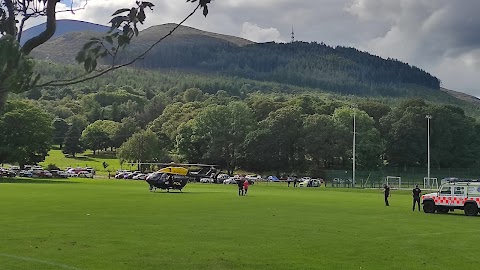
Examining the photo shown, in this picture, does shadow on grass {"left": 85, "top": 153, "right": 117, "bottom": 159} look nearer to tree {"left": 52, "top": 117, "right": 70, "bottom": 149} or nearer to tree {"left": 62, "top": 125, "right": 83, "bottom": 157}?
tree {"left": 62, "top": 125, "right": 83, "bottom": 157}

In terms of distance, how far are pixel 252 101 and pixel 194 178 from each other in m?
48.9

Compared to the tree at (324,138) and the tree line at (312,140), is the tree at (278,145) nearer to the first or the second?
the tree line at (312,140)

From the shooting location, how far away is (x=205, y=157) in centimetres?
12406

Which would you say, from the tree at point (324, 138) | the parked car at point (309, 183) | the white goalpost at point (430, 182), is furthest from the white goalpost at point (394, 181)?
the tree at point (324, 138)

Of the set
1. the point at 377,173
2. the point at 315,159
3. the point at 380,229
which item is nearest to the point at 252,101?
the point at 315,159

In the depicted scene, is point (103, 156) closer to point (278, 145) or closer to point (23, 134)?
point (278, 145)

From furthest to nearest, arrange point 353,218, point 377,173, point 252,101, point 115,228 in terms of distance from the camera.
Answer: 1. point 252,101
2. point 377,173
3. point 353,218
4. point 115,228

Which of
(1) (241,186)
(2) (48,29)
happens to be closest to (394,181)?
(1) (241,186)

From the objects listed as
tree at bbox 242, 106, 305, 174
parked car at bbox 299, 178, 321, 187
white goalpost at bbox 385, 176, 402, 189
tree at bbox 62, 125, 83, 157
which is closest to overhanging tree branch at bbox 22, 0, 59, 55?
parked car at bbox 299, 178, 321, 187

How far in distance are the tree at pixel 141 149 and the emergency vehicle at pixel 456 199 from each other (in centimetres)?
9570

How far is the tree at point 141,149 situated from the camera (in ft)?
420

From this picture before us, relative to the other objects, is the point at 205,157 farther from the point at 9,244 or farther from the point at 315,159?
the point at 9,244

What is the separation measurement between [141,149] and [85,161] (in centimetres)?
3001

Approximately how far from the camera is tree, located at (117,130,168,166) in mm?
127938
